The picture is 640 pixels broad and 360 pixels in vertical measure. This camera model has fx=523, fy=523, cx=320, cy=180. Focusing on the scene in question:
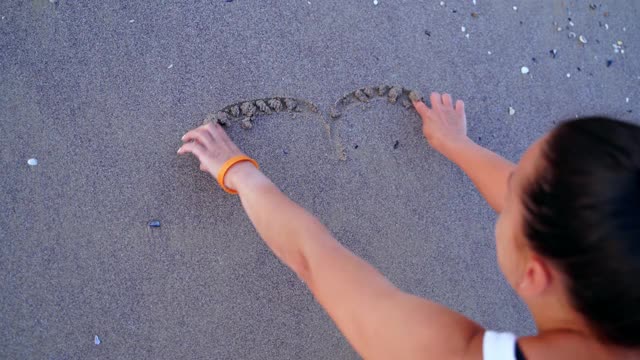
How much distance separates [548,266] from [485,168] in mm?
819

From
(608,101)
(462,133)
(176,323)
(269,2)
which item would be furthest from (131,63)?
(608,101)

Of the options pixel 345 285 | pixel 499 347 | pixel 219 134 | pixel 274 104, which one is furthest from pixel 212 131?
pixel 499 347

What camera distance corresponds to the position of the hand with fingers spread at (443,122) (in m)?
1.83

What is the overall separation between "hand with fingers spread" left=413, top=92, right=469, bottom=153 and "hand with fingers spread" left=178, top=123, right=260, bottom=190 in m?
0.64

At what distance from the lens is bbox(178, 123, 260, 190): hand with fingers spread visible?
5.30 ft

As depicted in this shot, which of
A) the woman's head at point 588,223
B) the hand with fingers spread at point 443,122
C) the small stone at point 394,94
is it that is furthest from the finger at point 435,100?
the woman's head at point 588,223

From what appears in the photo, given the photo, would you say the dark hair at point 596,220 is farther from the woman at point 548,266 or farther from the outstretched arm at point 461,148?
the outstretched arm at point 461,148

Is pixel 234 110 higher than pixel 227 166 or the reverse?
higher

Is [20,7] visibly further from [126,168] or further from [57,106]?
[126,168]

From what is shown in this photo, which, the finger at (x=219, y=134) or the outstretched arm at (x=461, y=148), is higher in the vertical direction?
the finger at (x=219, y=134)

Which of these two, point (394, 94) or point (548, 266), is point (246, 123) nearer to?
point (394, 94)

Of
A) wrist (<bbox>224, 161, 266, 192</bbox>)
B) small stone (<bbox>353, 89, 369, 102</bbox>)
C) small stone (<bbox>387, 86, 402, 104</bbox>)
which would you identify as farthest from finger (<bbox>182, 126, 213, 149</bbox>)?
small stone (<bbox>387, 86, 402, 104</bbox>)

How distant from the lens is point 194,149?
1.64m

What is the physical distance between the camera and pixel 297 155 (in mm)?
1799
